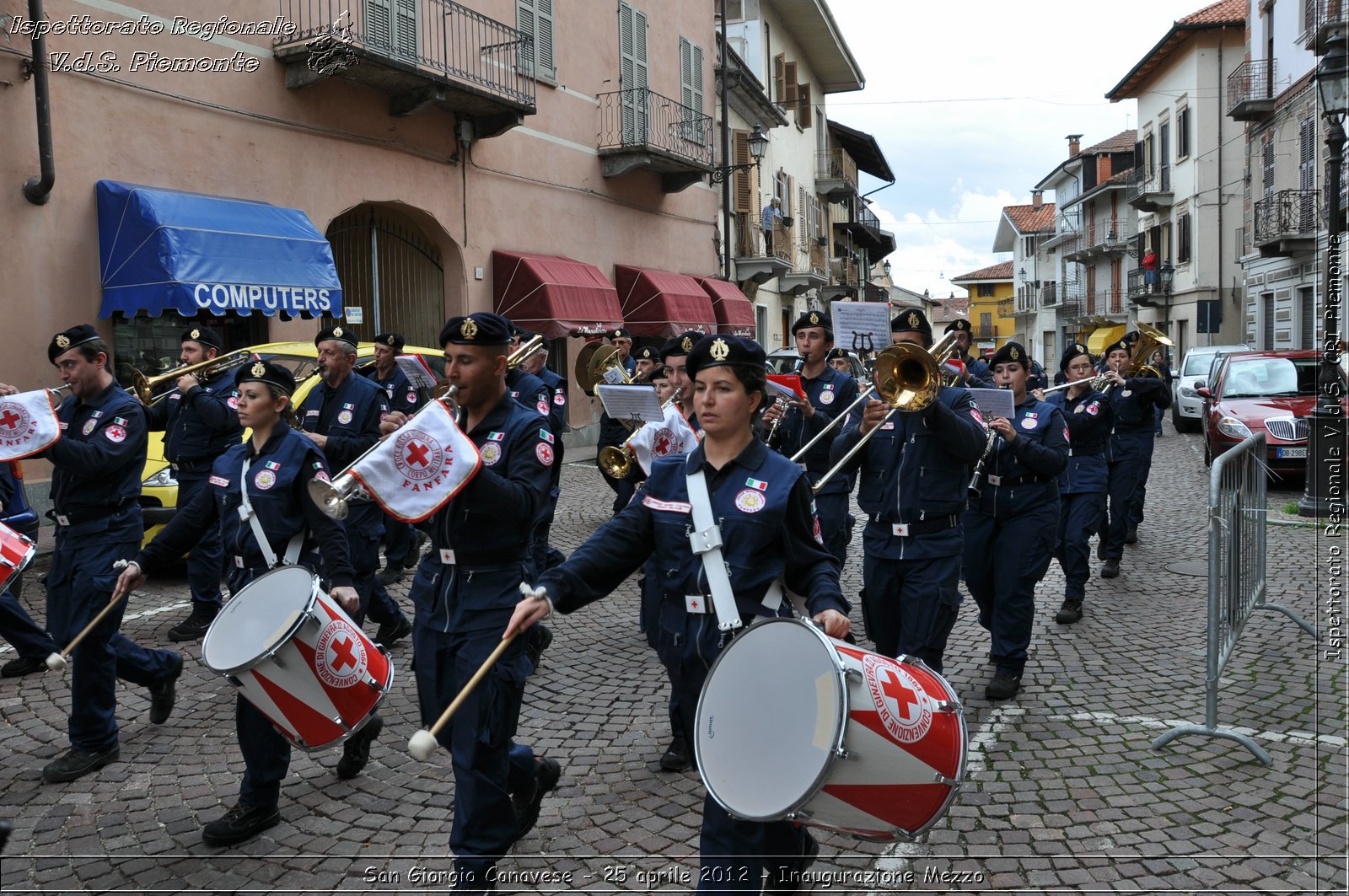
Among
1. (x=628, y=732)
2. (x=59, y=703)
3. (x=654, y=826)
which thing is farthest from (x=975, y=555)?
(x=59, y=703)

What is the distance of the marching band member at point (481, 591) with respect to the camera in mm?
3680

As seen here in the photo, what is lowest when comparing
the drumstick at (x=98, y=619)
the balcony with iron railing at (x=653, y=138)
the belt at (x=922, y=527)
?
the drumstick at (x=98, y=619)

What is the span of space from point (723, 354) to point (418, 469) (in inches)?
39.8

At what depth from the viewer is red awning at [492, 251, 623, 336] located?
18.5 meters

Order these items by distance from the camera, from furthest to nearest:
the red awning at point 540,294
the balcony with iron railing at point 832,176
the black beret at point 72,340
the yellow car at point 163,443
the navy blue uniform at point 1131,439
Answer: the balcony with iron railing at point 832,176 → the red awning at point 540,294 → the navy blue uniform at point 1131,439 → the yellow car at point 163,443 → the black beret at point 72,340

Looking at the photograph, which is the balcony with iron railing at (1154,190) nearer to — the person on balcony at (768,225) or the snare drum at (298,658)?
the person on balcony at (768,225)

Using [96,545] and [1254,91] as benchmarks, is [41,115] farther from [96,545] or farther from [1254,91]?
[1254,91]

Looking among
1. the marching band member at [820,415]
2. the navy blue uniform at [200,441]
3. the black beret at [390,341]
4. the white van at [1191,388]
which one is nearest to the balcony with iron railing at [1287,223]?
the white van at [1191,388]

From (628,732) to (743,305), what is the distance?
22392 millimetres

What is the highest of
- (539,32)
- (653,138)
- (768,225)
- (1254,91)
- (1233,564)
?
(1254,91)

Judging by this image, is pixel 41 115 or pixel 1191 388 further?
pixel 1191 388

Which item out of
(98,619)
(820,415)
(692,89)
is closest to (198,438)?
(98,619)

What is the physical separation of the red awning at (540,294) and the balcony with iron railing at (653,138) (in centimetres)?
318

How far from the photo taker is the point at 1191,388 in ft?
74.6
